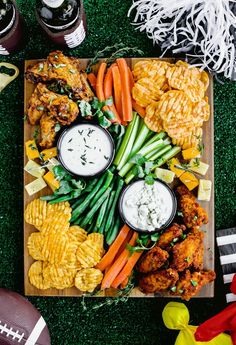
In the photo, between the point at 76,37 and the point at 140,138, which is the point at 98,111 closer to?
the point at 140,138

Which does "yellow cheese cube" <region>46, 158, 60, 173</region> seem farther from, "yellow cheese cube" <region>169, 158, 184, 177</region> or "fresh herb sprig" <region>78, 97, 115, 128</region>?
"yellow cheese cube" <region>169, 158, 184, 177</region>

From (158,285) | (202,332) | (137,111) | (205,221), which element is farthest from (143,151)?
(202,332)

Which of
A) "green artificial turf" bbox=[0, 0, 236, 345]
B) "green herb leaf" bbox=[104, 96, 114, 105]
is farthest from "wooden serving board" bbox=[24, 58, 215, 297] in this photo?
"green herb leaf" bbox=[104, 96, 114, 105]

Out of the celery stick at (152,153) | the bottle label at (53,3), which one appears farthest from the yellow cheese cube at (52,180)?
the bottle label at (53,3)

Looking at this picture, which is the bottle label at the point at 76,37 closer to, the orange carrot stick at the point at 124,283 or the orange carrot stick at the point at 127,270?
the orange carrot stick at the point at 127,270

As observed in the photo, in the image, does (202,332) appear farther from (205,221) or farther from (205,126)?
(205,126)
